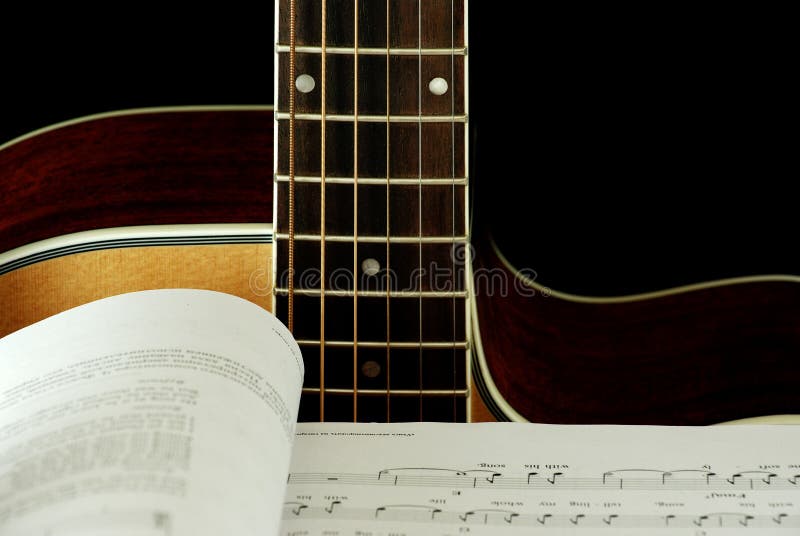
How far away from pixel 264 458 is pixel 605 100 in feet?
2.20

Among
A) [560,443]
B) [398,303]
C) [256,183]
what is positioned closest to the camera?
[560,443]

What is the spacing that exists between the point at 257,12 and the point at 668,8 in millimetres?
447

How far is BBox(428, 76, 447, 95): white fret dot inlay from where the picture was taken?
0.73m

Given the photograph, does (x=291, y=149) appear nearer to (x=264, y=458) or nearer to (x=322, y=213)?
(x=322, y=213)

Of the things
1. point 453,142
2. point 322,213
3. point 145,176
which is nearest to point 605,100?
point 453,142

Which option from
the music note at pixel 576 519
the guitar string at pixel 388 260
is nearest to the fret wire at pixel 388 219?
the guitar string at pixel 388 260

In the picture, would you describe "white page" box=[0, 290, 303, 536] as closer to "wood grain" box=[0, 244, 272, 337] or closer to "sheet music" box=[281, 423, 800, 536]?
"sheet music" box=[281, 423, 800, 536]

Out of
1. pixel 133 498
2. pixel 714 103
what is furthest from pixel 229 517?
pixel 714 103

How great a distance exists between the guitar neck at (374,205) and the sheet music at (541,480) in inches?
9.5

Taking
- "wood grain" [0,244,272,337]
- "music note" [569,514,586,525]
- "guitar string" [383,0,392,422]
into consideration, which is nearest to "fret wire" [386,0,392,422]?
"guitar string" [383,0,392,422]

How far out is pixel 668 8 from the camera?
3.01 ft

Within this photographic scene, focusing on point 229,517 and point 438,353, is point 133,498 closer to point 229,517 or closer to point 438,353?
point 229,517

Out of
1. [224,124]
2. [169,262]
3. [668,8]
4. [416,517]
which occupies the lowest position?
[416,517]

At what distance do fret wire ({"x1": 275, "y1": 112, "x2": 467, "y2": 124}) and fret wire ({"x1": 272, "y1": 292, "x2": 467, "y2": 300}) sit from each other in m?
0.15
